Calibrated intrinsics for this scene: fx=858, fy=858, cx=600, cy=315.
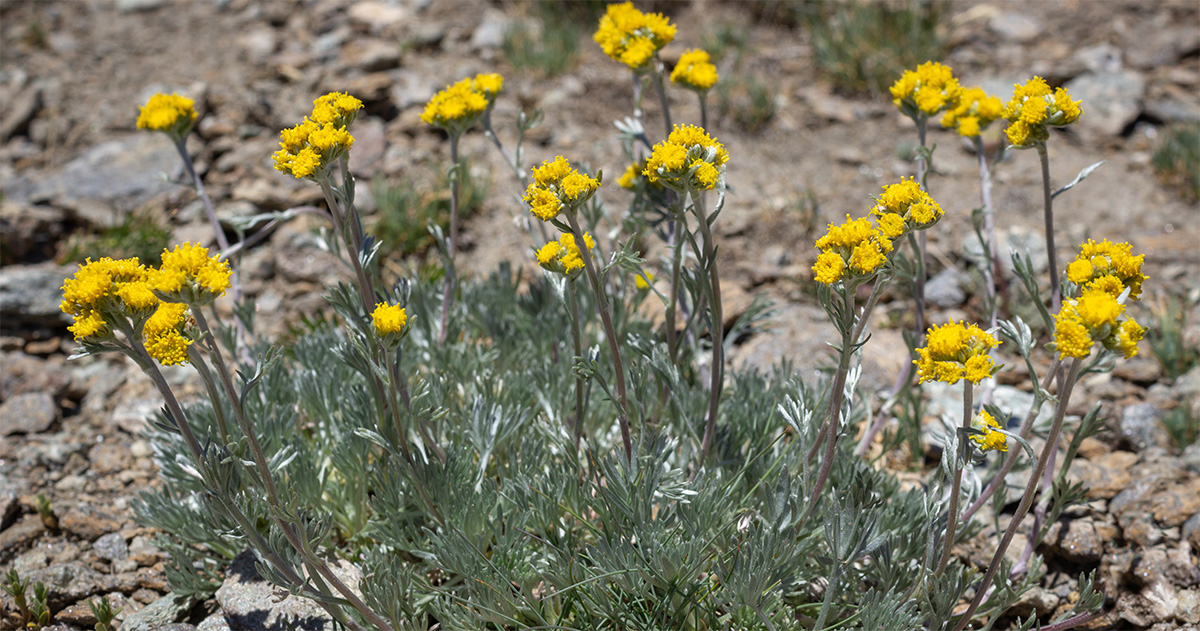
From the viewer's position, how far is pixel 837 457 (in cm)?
312

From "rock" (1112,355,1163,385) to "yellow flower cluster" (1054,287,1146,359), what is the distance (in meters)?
2.59

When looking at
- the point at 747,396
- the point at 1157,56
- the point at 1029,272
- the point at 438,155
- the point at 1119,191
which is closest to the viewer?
the point at 1029,272

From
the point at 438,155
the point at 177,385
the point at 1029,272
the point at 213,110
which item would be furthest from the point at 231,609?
the point at 213,110

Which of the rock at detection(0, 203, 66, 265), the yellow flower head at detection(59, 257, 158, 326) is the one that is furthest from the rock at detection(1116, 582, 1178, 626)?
the rock at detection(0, 203, 66, 265)

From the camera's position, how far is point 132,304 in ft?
7.36

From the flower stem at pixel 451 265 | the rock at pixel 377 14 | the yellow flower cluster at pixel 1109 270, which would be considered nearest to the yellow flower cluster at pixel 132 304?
the flower stem at pixel 451 265

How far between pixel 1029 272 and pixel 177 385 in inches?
162

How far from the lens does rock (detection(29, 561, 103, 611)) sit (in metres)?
3.30

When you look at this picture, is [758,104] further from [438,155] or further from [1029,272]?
[1029,272]

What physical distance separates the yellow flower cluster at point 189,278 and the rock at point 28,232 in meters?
3.74

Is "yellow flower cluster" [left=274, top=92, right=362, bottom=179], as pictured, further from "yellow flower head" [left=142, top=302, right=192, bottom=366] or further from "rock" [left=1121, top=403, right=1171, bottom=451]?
"rock" [left=1121, top=403, right=1171, bottom=451]

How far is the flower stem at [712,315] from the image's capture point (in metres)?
2.55

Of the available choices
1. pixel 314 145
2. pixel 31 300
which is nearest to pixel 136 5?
pixel 31 300

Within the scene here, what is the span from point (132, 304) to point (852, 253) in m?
1.89
